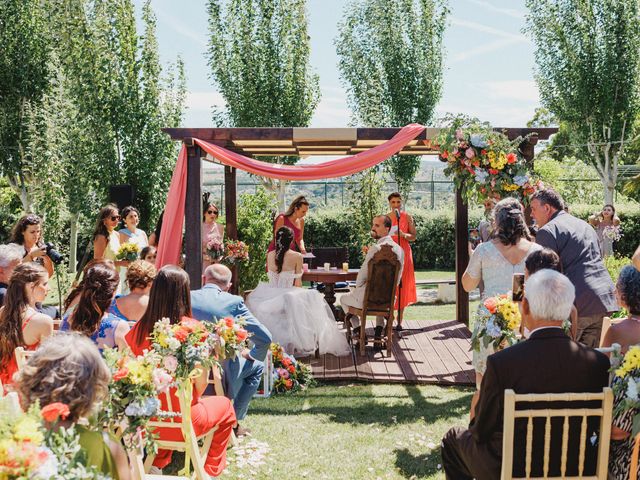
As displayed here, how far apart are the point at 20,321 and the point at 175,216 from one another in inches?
126

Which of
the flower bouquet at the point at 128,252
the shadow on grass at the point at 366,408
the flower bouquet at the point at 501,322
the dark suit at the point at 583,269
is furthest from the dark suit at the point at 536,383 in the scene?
the flower bouquet at the point at 128,252

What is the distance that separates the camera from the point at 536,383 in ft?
9.66

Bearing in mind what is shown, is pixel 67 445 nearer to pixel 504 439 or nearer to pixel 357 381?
pixel 504 439

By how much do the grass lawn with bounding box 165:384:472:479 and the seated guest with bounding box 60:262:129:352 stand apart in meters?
1.18

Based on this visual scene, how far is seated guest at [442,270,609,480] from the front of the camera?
116 inches

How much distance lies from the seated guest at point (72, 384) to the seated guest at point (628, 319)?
2.83 metres

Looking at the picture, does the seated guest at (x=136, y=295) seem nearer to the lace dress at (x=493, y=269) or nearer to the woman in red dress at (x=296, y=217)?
the lace dress at (x=493, y=269)

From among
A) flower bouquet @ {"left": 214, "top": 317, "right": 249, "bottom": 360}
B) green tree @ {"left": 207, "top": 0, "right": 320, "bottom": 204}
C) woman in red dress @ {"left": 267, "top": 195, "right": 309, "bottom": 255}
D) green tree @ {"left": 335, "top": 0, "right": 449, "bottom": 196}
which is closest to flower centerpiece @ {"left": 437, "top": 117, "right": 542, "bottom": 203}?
woman in red dress @ {"left": 267, "top": 195, "right": 309, "bottom": 255}

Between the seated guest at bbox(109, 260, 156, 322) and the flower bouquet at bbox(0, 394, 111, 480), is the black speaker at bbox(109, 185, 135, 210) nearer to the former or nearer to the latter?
the seated guest at bbox(109, 260, 156, 322)

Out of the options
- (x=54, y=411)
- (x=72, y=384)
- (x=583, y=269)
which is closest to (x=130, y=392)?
(x=72, y=384)

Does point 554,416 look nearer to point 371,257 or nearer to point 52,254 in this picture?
point 371,257

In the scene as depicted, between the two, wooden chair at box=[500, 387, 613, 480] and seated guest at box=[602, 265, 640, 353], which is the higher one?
seated guest at box=[602, 265, 640, 353]

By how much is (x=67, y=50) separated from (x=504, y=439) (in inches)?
Result: 513

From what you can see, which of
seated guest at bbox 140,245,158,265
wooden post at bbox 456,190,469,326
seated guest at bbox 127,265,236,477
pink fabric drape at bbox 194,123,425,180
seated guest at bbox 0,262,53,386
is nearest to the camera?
seated guest at bbox 127,265,236,477
